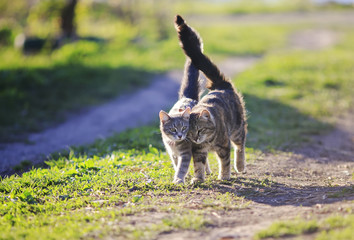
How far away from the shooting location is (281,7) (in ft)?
123

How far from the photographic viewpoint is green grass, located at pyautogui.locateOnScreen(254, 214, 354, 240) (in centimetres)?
355

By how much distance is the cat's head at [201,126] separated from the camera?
529 centimetres

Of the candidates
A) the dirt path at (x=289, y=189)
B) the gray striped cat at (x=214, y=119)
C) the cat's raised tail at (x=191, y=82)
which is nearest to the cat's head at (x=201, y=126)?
the gray striped cat at (x=214, y=119)

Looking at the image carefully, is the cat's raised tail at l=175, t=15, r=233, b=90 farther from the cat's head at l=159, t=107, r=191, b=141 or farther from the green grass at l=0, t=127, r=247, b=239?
the green grass at l=0, t=127, r=247, b=239

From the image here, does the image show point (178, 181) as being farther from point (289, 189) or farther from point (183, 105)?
point (289, 189)

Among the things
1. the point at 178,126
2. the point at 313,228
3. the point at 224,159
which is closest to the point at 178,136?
the point at 178,126

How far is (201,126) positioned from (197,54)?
4.43 feet

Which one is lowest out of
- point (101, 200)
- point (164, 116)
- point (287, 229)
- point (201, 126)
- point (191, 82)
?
point (101, 200)

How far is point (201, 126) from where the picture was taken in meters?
5.30

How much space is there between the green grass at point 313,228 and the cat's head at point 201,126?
182cm

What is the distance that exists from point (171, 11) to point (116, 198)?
73.1 feet

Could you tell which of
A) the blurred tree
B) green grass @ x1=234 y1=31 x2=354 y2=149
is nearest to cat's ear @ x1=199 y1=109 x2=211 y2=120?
green grass @ x1=234 y1=31 x2=354 y2=149

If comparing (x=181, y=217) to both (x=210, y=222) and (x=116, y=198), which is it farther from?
(x=116, y=198)

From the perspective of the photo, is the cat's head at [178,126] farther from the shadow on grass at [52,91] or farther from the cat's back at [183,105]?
the shadow on grass at [52,91]
